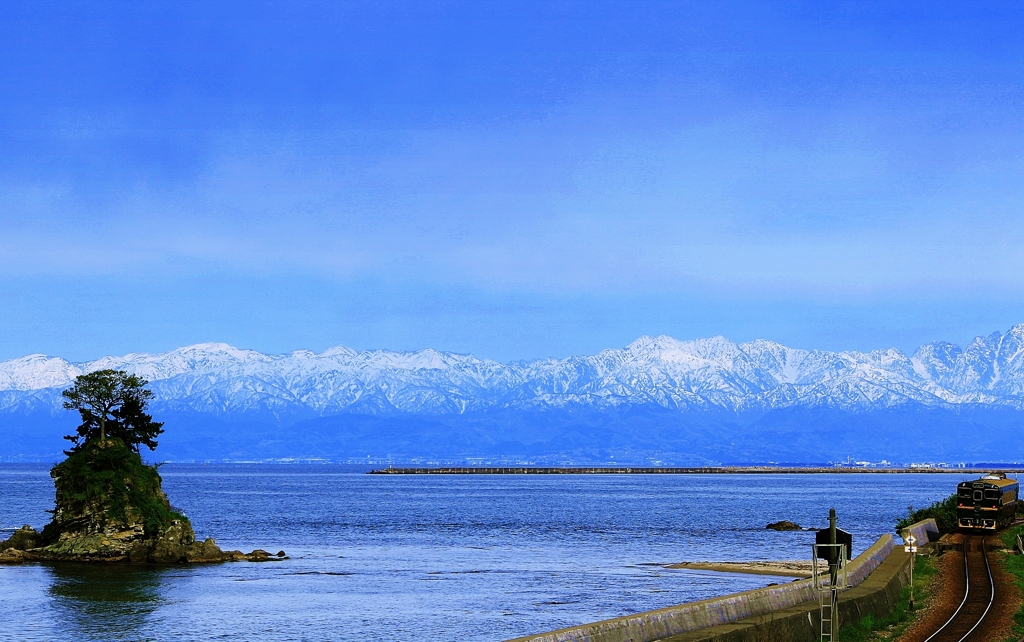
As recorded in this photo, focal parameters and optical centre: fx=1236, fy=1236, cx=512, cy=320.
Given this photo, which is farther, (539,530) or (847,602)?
(539,530)

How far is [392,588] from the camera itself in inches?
2894

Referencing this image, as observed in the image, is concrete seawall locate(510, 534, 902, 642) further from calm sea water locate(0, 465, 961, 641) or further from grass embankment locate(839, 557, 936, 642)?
calm sea water locate(0, 465, 961, 641)

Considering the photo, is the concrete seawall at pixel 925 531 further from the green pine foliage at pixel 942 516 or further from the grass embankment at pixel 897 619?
the grass embankment at pixel 897 619

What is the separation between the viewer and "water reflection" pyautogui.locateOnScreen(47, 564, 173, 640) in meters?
57.4

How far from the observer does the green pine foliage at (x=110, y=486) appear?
281ft

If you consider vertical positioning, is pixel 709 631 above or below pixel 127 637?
above

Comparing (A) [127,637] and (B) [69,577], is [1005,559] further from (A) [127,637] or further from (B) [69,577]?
(B) [69,577]

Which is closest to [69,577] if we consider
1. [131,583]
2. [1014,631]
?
[131,583]

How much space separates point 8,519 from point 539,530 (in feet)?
201

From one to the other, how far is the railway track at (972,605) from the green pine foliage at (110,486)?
180 ft

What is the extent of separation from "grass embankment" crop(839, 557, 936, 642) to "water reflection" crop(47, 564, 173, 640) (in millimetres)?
32559

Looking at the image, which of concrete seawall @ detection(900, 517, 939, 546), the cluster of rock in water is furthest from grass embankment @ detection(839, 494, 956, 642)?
the cluster of rock in water

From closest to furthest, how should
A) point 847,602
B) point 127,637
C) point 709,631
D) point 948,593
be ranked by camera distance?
point 709,631 < point 847,602 < point 948,593 < point 127,637

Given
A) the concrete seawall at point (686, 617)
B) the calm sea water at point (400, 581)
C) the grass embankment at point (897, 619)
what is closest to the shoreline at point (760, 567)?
the calm sea water at point (400, 581)
